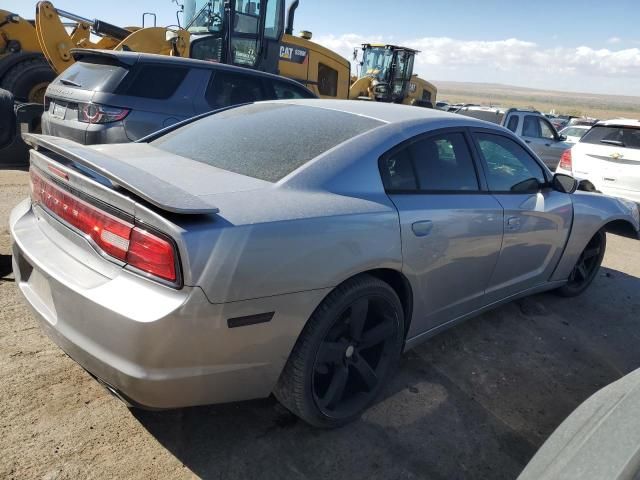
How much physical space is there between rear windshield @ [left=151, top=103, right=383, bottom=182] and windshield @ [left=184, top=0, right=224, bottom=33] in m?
6.74

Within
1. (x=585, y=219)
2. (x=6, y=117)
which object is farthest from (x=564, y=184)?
(x=6, y=117)

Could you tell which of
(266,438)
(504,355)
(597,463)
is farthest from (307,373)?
(504,355)

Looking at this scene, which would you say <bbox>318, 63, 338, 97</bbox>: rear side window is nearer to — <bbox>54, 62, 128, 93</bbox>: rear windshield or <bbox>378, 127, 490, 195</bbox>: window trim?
<bbox>54, 62, 128, 93</bbox>: rear windshield

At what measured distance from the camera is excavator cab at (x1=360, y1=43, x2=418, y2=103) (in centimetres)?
1574

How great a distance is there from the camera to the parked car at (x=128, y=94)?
5488mm

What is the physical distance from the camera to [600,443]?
1402 mm

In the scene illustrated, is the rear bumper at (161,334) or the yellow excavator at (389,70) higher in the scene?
the yellow excavator at (389,70)

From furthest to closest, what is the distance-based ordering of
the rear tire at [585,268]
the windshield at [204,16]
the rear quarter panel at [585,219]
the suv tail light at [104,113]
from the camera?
the windshield at [204,16] < the suv tail light at [104,113] < the rear tire at [585,268] < the rear quarter panel at [585,219]

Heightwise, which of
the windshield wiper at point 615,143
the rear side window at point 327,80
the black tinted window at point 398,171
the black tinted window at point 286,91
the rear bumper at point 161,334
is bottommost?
the rear bumper at point 161,334

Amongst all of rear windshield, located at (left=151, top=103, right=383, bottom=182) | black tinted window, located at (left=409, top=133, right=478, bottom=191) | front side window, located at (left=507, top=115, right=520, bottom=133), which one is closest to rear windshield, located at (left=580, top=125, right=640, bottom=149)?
front side window, located at (left=507, top=115, right=520, bottom=133)

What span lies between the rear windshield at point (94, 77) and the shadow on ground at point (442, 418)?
14.1ft

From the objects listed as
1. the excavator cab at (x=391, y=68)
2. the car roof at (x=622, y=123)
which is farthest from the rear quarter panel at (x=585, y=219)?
the excavator cab at (x=391, y=68)

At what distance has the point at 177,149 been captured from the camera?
9.31 ft

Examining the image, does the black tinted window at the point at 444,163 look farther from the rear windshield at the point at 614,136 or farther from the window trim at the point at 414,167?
the rear windshield at the point at 614,136
